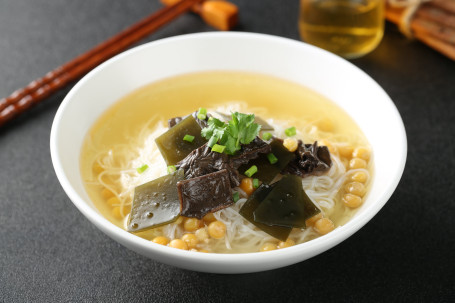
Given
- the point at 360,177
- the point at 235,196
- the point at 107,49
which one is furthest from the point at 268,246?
the point at 107,49

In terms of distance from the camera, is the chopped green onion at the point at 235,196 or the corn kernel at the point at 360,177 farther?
the corn kernel at the point at 360,177

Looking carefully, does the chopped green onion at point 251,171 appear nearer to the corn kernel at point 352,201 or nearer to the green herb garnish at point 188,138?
the green herb garnish at point 188,138

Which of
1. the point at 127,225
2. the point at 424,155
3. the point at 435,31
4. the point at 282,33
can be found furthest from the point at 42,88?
the point at 435,31

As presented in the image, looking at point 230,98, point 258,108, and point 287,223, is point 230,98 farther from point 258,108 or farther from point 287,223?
point 287,223

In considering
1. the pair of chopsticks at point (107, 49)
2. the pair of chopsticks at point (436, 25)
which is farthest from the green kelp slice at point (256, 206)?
the pair of chopsticks at point (436, 25)

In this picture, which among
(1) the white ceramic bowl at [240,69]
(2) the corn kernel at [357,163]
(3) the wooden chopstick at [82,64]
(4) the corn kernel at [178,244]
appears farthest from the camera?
(3) the wooden chopstick at [82,64]

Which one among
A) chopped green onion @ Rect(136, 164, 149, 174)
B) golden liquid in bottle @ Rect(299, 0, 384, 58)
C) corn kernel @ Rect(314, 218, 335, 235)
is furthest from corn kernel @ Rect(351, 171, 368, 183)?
golden liquid in bottle @ Rect(299, 0, 384, 58)
